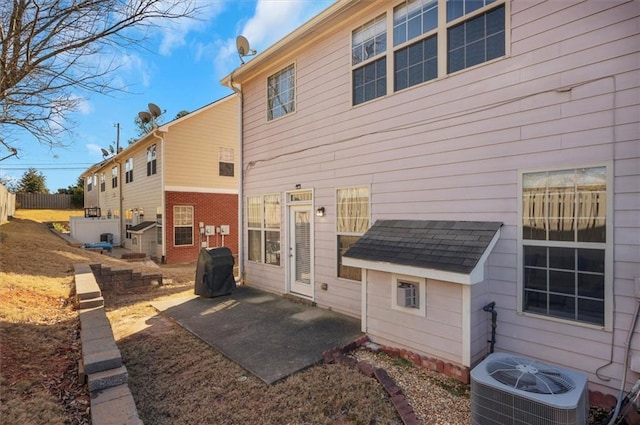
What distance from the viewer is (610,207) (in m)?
3.18

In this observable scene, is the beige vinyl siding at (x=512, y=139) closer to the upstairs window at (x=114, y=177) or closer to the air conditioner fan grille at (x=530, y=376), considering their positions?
the air conditioner fan grille at (x=530, y=376)

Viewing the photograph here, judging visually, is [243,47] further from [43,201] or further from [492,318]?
[43,201]

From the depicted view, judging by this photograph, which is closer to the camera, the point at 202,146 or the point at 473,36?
the point at 473,36

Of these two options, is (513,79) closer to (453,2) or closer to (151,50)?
(453,2)

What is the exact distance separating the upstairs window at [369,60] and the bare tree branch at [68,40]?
104 inches

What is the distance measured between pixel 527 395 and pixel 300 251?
4.93m

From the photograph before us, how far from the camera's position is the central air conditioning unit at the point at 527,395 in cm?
228

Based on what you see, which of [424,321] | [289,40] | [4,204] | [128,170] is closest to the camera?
[424,321]

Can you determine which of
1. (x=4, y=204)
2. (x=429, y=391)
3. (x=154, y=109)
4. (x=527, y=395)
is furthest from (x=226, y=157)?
(x=527, y=395)

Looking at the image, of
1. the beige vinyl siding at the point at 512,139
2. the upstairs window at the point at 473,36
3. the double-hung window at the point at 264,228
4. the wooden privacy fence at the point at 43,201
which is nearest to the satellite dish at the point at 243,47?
the beige vinyl siding at the point at 512,139

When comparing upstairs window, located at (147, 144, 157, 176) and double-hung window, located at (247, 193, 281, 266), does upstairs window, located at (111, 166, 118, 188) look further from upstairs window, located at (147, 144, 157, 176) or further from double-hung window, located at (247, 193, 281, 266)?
double-hung window, located at (247, 193, 281, 266)

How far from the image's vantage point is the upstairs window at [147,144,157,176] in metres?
14.4

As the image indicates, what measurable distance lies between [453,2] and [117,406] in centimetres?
603

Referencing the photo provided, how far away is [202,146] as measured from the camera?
1420 centimetres
